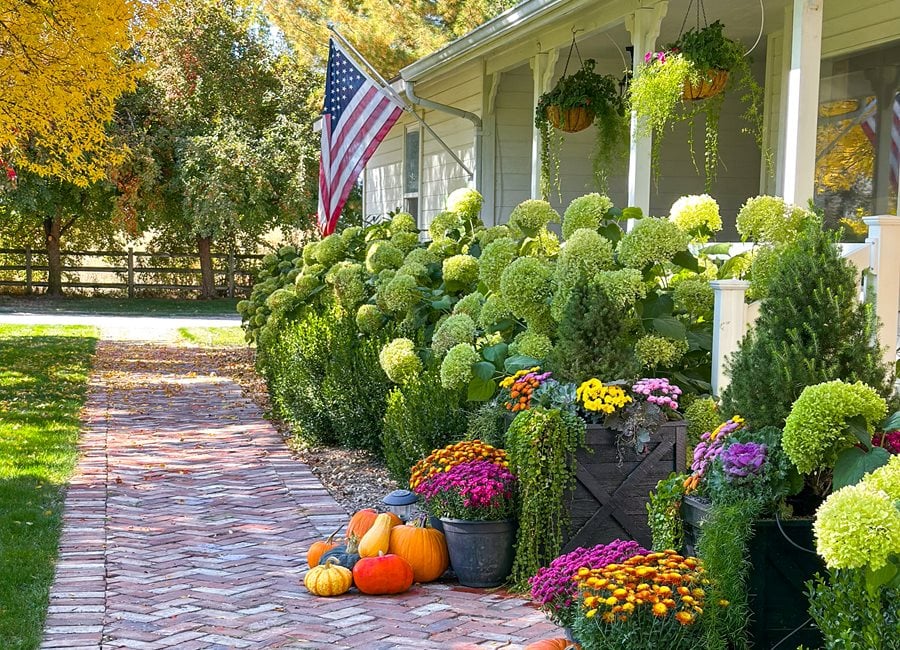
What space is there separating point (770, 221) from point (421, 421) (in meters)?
2.33

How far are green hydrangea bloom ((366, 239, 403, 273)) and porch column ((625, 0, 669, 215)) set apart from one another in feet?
5.96

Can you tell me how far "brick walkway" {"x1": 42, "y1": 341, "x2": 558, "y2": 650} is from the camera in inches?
157

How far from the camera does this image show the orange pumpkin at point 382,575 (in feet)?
14.7

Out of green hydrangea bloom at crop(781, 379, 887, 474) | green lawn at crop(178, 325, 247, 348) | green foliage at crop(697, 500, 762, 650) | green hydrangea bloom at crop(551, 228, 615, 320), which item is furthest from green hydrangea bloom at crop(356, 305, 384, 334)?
green lawn at crop(178, 325, 247, 348)

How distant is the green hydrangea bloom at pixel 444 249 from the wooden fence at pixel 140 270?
74.6 ft

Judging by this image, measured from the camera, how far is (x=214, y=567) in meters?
4.89

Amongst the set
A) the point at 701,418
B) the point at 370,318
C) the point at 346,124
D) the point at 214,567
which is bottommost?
the point at 214,567

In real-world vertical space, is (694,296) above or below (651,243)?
below

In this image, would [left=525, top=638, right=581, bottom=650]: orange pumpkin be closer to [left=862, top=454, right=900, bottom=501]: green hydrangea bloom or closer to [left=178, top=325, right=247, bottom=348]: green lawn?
[left=862, top=454, right=900, bottom=501]: green hydrangea bloom

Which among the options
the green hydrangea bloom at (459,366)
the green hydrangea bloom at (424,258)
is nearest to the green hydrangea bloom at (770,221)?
the green hydrangea bloom at (459,366)

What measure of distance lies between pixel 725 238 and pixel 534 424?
21.7 ft

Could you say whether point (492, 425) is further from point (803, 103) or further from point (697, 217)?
point (803, 103)

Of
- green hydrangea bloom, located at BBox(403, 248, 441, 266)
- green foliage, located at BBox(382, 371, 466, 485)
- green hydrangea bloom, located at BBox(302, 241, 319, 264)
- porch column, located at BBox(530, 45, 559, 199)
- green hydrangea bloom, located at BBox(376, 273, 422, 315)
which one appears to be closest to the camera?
green foliage, located at BBox(382, 371, 466, 485)

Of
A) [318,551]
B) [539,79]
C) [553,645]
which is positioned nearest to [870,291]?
[553,645]
